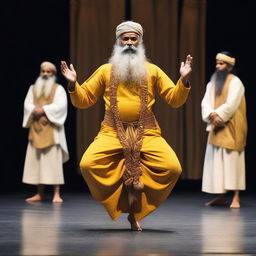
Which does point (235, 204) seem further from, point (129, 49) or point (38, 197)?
point (129, 49)

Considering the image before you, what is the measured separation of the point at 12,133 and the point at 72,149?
30.3 inches

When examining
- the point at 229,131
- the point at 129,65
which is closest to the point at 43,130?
the point at 229,131

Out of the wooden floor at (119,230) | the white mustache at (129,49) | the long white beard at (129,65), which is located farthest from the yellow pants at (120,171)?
the white mustache at (129,49)

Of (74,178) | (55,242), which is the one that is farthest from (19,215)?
(74,178)

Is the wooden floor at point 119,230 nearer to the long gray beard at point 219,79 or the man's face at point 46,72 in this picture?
the long gray beard at point 219,79

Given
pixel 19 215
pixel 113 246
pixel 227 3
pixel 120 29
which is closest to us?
pixel 113 246

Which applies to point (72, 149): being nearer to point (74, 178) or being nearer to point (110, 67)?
point (74, 178)

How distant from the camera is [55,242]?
207 inches

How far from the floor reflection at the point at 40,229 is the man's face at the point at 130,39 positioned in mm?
1404

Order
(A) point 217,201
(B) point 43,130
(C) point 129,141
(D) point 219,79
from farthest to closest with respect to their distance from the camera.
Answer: (B) point 43,130, (A) point 217,201, (D) point 219,79, (C) point 129,141

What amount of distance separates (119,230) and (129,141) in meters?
0.65

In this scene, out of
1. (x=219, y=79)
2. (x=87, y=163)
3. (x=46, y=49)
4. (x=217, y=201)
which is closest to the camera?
(x=87, y=163)

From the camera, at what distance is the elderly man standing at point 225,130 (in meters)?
7.73

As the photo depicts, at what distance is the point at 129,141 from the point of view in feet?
19.0
